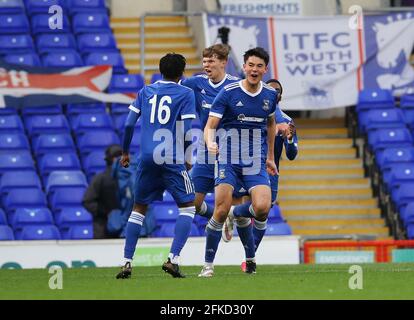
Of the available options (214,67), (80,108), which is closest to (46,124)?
(80,108)

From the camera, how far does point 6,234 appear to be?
66.8ft

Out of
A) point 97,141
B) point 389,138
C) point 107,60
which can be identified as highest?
point 107,60

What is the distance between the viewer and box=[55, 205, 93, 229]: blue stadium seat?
21125 millimetres

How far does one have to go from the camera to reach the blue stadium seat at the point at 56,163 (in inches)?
868

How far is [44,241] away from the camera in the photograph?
19297mm

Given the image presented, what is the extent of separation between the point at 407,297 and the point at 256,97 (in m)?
3.34

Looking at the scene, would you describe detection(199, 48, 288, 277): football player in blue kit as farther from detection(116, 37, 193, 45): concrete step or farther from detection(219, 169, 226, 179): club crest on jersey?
detection(116, 37, 193, 45): concrete step

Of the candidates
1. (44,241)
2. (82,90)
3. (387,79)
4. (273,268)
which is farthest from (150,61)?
(273,268)

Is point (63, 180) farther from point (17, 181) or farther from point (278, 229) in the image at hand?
point (278, 229)

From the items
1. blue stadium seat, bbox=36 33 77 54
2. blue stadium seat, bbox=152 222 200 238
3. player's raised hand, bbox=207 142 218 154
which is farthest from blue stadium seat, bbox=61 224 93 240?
player's raised hand, bbox=207 142 218 154

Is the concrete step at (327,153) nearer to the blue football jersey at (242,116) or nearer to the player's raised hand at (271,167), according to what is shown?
the player's raised hand at (271,167)

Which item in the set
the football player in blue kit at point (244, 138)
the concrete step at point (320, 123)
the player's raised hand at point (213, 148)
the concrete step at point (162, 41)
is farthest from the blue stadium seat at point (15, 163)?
the player's raised hand at point (213, 148)

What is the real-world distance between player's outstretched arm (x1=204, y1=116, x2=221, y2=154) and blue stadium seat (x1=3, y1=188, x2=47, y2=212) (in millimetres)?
7491

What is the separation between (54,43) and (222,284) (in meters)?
11.7
